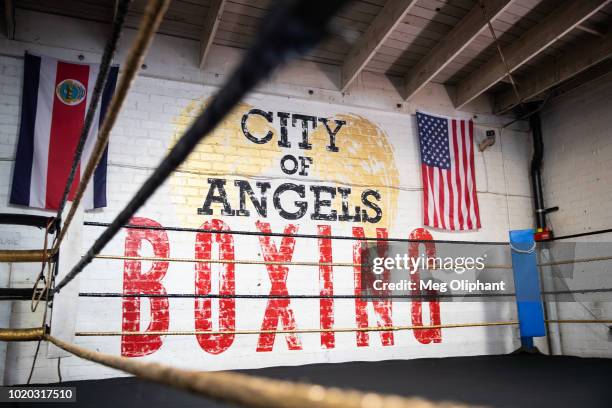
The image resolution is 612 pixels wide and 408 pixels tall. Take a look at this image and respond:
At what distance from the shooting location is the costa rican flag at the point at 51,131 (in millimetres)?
3252

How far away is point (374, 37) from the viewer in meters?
3.78

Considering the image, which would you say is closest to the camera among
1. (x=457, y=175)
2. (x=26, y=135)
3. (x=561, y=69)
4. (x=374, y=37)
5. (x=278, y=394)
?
(x=278, y=394)

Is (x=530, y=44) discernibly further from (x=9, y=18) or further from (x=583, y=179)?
(x=9, y=18)

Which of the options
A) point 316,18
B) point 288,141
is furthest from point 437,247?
point 316,18

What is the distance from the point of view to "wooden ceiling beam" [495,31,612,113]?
3.96m

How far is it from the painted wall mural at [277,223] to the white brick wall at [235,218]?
3 cm

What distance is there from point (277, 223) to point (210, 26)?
1670mm

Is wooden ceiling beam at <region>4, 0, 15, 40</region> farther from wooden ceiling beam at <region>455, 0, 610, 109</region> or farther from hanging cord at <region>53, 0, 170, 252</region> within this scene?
wooden ceiling beam at <region>455, 0, 610, 109</region>

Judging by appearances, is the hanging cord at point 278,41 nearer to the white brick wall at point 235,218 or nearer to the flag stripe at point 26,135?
the white brick wall at point 235,218

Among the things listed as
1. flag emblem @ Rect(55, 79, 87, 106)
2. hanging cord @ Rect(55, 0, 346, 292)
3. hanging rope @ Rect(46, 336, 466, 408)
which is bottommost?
hanging rope @ Rect(46, 336, 466, 408)

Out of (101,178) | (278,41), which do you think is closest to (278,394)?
(278,41)

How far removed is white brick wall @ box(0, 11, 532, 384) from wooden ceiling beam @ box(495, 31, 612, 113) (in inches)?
12.3

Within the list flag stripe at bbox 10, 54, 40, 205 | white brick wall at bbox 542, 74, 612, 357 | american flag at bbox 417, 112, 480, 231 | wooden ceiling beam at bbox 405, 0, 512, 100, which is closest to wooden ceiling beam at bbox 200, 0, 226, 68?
flag stripe at bbox 10, 54, 40, 205

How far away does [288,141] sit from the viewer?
4.12m
